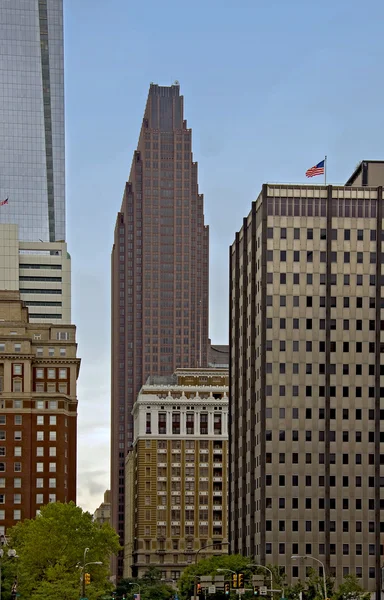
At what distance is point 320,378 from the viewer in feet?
617

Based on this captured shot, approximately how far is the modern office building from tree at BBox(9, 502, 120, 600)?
24609mm

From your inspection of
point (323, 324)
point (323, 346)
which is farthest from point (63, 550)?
point (323, 324)

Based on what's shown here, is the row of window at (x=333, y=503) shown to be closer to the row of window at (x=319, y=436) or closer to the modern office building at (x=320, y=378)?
the modern office building at (x=320, y=378)

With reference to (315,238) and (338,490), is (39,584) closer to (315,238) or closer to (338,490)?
(338,490)

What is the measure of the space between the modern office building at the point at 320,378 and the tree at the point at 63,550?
80.7ft

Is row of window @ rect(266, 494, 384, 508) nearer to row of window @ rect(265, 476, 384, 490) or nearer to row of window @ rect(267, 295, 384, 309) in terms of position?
row of window @ rect(265, 476, 384, 490)

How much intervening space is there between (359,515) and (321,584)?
2423cm

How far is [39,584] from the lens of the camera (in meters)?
158

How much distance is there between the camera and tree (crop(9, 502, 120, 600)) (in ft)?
512

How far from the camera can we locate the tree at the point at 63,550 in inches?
6142

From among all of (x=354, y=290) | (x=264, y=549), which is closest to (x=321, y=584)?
(x=264, y=549)

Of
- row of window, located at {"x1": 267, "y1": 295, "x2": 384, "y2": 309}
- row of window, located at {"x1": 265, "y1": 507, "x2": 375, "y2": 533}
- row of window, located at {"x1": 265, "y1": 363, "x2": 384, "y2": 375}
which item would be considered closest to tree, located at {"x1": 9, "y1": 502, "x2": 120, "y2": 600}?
row of window, located at {"x1": 265, "y1": 507, "x2": 375, "y2": 533}

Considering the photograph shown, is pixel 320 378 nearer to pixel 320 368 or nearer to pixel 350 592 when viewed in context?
pixel 320 368

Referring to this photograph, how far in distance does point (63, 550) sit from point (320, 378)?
44660mm
